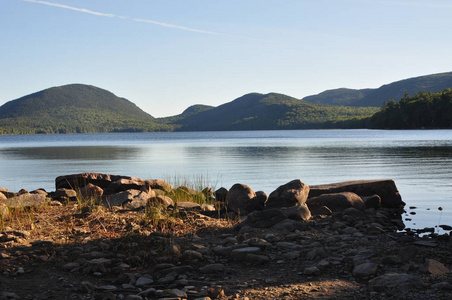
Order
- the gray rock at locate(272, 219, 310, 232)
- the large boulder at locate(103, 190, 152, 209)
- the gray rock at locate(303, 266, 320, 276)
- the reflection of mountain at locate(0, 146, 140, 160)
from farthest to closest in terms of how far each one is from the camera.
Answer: the reflection of mountain at locate(0, 146, 140, 160), the large boulder at locate(103, 190, 152, 209), the gray rock at locate(272, 219, 310, 232), the gray rock at locate(303, 266, 320, 276)

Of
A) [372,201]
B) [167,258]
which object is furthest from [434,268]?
[372,201]

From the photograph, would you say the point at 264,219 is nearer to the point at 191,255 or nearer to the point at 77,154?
the point at 191,255

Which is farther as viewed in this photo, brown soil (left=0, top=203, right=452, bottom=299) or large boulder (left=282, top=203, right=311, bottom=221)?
large boulder (left=282, top=203, right=311, bottom=221)

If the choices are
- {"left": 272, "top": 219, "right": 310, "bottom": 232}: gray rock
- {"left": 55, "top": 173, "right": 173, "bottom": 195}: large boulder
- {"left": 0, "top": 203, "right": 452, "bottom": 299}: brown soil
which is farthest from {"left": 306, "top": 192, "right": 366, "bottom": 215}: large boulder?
{"left": 55, "top": 173, "right": 173, "bottom": 195}: large boulder

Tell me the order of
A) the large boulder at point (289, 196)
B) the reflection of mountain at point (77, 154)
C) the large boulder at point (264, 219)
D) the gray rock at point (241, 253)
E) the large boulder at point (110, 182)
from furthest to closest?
the reflection of mountain at point (77, 154) → the large boulder at point (110, 182) → the large boulder at point (289, 196) → the large boulder at point (264, 219) → the gray rock at point (241, 253)

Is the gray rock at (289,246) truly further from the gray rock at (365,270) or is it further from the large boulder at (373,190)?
the large boulder at (373,190)

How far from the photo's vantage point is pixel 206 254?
24.7ft

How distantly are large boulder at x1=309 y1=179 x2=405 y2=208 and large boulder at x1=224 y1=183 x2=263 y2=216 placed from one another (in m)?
2.48

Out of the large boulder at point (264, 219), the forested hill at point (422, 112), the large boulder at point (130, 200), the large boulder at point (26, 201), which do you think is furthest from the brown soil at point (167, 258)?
the forested hill at point (422, 112)

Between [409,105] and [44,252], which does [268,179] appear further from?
[409,105]

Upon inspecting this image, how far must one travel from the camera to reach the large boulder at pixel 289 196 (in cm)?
1252

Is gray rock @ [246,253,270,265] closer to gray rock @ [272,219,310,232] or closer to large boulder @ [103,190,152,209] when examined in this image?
gray rock @ [272,219,310,232]

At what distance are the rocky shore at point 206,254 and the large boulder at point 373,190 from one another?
2.35 meters

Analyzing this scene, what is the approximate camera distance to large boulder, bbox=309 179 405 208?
14602 mm
